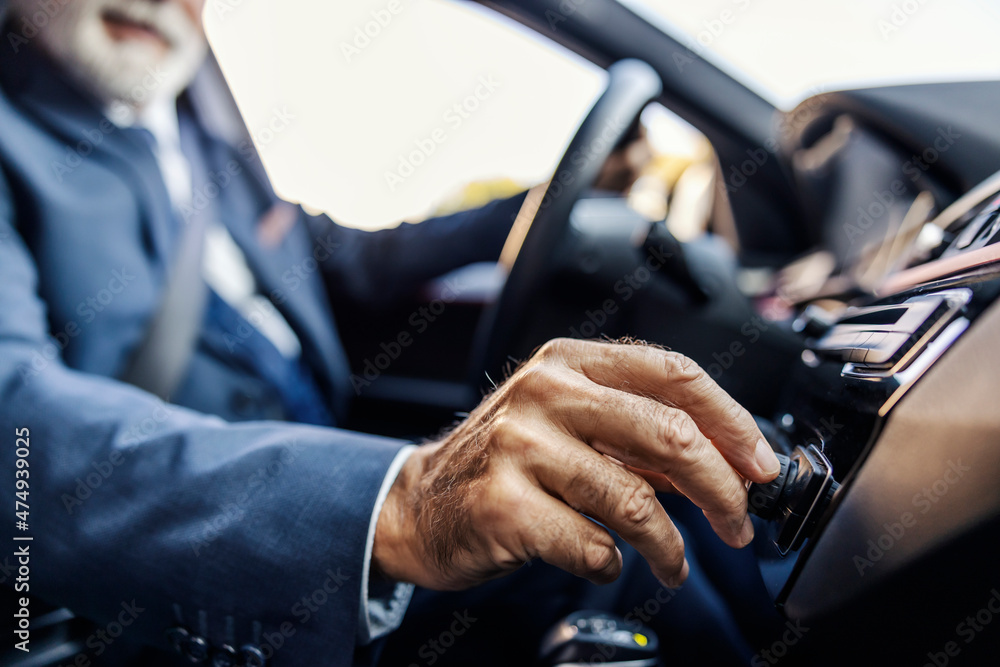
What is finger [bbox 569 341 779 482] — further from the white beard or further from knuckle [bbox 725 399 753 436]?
the white beard

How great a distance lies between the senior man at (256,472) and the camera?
39cm

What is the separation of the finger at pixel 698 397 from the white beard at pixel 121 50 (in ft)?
4.17

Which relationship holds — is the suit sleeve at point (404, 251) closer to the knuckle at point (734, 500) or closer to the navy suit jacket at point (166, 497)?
the navy suit jacket at point (166, 497)

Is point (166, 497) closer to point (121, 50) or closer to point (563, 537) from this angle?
point (563, 537)

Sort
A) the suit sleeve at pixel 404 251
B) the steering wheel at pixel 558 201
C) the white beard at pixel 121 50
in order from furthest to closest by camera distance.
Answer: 1. the suit sleeve at pixel 404 251
2. the white beard at pixel 121 50
3. the steering wheel at pixel 558 201

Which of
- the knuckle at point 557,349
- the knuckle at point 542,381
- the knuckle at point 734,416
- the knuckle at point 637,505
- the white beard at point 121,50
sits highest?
the knuckle at point 734,416

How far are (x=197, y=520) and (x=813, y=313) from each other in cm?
70

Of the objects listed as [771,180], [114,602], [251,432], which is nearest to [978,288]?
[251,432]

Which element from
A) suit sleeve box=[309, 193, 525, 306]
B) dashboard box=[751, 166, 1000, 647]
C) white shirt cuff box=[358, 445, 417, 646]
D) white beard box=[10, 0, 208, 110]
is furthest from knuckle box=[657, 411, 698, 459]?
white beard box=[10, 0, 208, 110]

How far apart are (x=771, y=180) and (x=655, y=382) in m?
1.04

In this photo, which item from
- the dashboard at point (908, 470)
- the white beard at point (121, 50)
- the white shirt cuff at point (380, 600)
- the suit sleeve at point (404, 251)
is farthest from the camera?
the suit sleeve at point (404, 251)

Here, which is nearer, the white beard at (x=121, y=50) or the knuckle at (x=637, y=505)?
the knuckle at (x=637, y=505)

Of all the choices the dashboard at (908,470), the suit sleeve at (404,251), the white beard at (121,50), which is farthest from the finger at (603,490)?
the white beard at (121,50)

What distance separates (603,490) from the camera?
0.38 m
